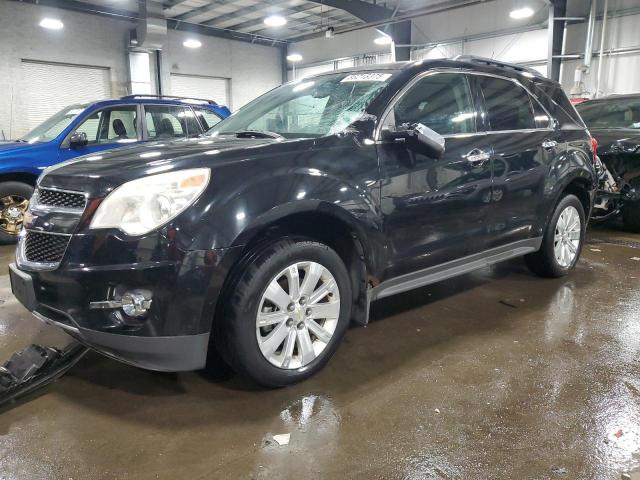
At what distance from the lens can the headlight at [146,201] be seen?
2041mm

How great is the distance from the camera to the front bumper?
2010 mm

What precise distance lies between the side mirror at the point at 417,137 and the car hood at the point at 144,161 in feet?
1.60

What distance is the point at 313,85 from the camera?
3275 mm

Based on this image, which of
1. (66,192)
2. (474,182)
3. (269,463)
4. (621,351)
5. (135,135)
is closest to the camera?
(269,463)

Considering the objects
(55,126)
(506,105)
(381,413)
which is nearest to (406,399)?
(381,413)

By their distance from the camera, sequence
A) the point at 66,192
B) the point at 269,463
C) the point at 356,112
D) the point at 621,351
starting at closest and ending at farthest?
the point at 269,463
the point at 66,192
the point at 356,112
the point at 621,351

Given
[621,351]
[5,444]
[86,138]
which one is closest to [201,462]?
[5,444]

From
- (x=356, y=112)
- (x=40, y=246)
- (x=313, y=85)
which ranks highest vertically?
(x=313, y=85)

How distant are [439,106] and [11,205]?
4.89 m

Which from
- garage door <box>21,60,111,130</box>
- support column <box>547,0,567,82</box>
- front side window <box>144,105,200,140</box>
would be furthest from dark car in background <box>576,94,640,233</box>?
garage door <box>21,60,111,130</box>

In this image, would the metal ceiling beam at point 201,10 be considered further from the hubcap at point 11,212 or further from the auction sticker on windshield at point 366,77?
the auction sticker on windshield at point 366,77

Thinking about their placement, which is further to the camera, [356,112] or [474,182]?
[474,182]

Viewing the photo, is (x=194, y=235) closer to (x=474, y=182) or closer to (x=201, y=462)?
(x=201, y=462)

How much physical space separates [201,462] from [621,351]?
7.87 ft
